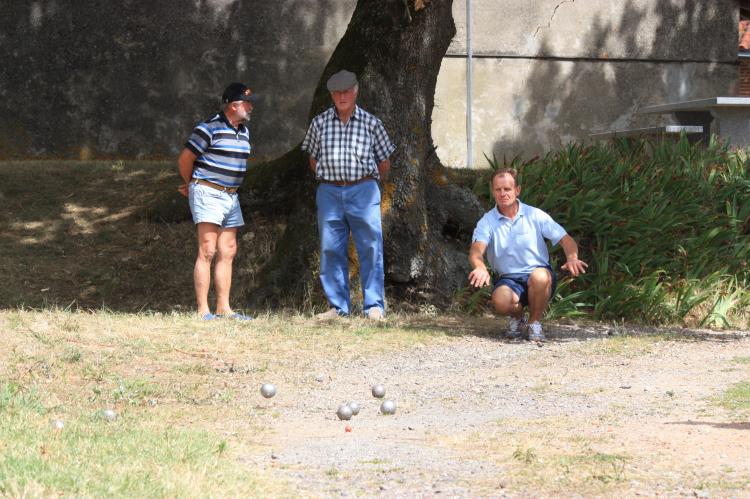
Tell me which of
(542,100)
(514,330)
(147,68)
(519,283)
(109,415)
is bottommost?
(514,330)

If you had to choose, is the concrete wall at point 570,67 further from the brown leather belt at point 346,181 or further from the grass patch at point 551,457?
the grass patch at point 551,457

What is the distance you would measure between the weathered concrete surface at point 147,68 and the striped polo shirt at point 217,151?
752 centimetres

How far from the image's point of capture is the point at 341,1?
16.8 m

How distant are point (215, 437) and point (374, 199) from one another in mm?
4180

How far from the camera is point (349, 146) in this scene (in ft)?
29.6

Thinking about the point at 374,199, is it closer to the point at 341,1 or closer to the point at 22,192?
the point at 22,192

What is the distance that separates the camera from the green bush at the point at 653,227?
10.3 m

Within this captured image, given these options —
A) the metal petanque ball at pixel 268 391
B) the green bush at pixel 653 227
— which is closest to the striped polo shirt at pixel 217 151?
the metal petanque ball at pixel 268 391

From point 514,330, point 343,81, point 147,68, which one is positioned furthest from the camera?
point 147,68

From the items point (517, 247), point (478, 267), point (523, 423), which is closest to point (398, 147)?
point (517, 247)

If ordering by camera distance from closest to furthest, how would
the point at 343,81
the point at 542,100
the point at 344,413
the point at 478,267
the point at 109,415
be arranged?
the point at 109,415 → the point at 344,413 → the point at 478,267 → the point at 343,81 → the point at 542,100

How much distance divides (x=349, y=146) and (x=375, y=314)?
4.28 feet

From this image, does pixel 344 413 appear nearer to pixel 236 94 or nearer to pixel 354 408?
pixel 354 408

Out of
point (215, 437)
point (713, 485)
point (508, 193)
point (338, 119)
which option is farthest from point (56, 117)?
point (713, 485)
